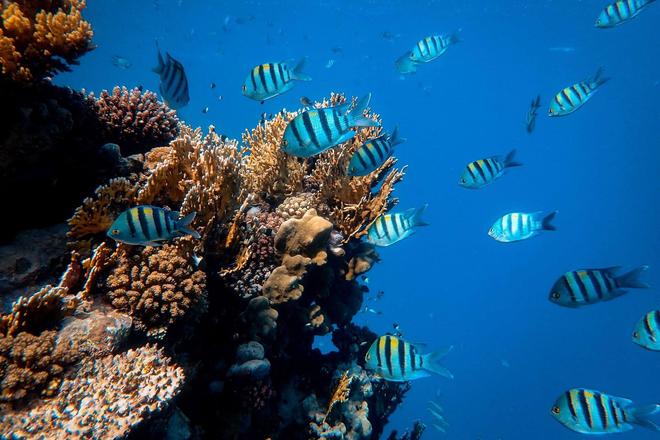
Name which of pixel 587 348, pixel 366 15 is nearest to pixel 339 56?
pixel 366 15

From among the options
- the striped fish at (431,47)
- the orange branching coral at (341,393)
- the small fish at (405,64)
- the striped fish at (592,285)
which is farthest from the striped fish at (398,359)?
the small fish at (405,64)

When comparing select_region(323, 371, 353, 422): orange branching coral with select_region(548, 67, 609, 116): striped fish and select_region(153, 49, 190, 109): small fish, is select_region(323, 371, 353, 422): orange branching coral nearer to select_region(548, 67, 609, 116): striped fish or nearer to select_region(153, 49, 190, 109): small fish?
select_region(153, 49, 190, 109): small fish

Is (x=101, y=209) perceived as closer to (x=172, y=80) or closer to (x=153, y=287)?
(x=153, y=287)

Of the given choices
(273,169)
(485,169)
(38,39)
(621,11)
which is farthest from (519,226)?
(38,39)

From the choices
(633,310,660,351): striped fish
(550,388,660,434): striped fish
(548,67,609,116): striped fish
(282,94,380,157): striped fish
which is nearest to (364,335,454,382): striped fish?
(550,388,660,434): striped fish

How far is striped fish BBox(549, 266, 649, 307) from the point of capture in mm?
3869

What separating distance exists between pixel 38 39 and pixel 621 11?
7.88m

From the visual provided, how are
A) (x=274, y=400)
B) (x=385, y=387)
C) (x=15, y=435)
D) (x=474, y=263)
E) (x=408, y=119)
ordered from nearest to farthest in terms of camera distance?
(x=15, y=435)
(x=274, y=400)
(x=385, y=387)
(x=474, y=263)
(x=408, y=119)

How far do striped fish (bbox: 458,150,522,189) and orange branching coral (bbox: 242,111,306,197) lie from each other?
2.49 meters

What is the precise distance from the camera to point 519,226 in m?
5.20

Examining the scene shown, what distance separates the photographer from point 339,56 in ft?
229

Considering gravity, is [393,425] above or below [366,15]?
below

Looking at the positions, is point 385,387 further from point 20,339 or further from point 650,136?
→ point 650,136

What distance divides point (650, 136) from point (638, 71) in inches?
928
